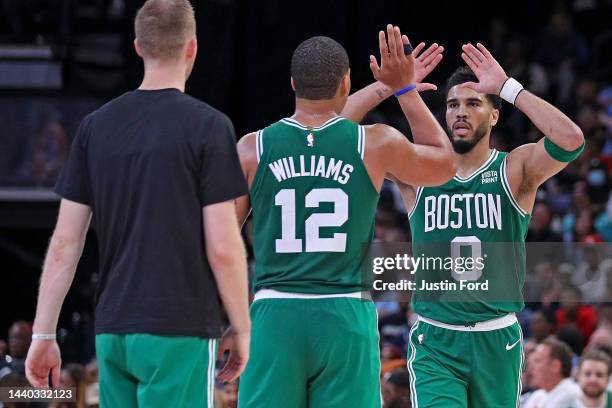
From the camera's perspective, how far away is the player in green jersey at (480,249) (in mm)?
7301

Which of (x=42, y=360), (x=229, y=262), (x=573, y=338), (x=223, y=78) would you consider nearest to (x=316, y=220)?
(x=229, y=262)

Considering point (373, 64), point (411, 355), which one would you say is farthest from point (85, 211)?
point (411, 355)

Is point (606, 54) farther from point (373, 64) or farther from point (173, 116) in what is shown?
point (173, 116)

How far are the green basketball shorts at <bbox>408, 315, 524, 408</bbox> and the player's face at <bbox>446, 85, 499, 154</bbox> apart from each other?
122cm

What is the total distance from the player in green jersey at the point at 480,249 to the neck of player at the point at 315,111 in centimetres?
167

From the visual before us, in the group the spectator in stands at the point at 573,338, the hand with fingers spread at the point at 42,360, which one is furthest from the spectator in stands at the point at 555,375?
the hand with fingers spread at the point at 42,360

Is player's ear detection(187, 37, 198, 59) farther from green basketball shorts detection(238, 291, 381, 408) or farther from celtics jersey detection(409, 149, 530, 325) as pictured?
celtics jersey detection(409, 149, 530, 325)

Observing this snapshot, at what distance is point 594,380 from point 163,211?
608 cm

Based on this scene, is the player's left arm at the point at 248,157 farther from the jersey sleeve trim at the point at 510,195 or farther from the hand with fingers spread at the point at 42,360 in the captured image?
the jersey sleeve trim at the point at 510,195

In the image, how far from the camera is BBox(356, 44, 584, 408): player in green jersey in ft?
24.0

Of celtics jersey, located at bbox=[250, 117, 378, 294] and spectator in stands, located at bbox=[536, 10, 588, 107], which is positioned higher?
spectator in stands, located at bbox=[536, 10, 588, 107]

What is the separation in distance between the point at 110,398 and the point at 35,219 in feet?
40.7

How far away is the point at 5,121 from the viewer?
16.6 m

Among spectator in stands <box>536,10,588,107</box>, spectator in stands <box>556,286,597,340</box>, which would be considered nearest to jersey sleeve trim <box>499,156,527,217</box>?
spectator in stands <box>556,286,597,340</box>
